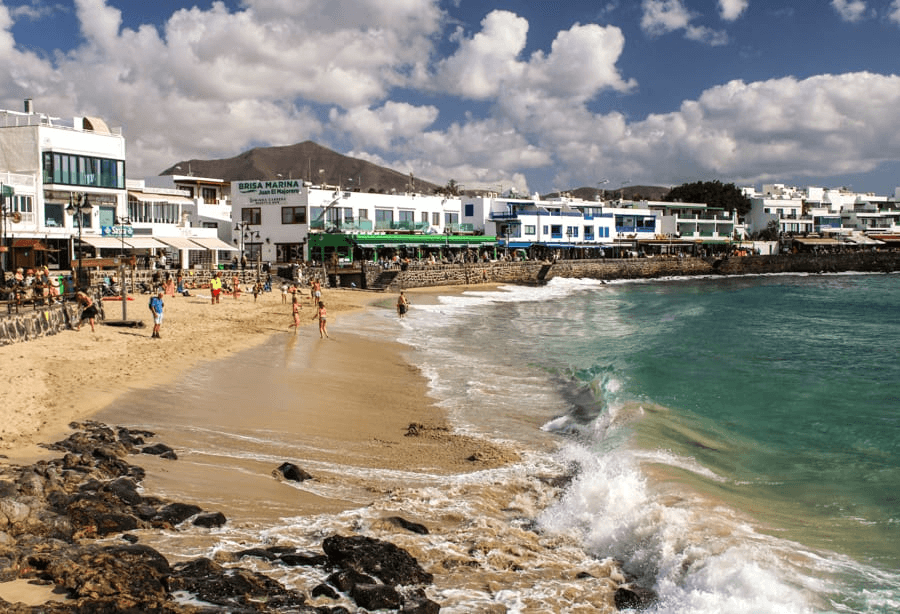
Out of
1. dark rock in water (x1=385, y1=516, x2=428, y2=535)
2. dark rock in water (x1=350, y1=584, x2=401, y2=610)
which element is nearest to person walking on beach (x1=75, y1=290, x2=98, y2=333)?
dark rock in water (x1=385, y1=516, x2=428, y2=535)

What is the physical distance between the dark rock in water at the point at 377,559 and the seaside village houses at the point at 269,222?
66.4 ft

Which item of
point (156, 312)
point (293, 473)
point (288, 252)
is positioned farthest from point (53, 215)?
point (293, 473)

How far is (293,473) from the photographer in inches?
384

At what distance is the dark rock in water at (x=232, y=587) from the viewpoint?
20.2 ft

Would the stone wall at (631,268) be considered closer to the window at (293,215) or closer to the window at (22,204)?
the window at (293,215)

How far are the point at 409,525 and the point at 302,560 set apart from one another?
1.54 m

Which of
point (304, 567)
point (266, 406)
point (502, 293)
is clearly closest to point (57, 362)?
point (266, 406)

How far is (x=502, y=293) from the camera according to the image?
180 feet

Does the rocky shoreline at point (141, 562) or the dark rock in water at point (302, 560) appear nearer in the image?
the rocky shoreline at point (141, 562)

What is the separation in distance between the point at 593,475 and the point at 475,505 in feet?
6.90

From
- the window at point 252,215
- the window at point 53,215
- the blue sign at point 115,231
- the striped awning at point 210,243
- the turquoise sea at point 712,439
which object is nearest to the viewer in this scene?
the turquoise sea at point 712,439

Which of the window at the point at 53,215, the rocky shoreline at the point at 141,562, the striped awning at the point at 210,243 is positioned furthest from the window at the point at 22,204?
the rocky shoreline at the point at 141,562

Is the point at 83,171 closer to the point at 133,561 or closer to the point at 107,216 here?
the point at 107,216

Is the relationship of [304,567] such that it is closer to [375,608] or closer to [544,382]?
[375,608]
